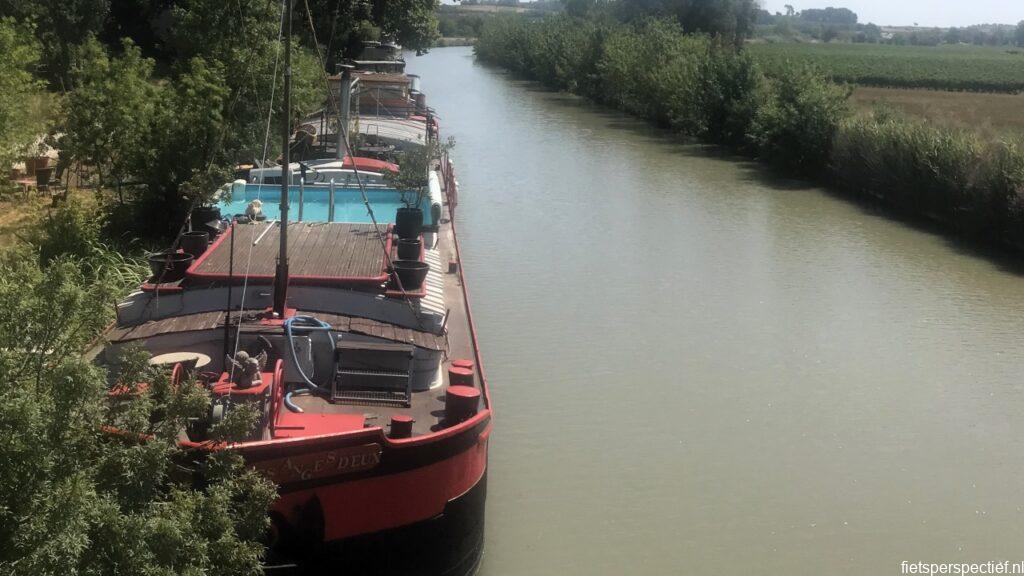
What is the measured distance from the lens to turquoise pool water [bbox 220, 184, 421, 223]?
1228 cm

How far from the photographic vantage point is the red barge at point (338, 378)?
6566 millimetres

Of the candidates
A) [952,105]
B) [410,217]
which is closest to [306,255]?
[410,217]

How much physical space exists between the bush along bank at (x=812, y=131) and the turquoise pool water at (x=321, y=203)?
13270 mm

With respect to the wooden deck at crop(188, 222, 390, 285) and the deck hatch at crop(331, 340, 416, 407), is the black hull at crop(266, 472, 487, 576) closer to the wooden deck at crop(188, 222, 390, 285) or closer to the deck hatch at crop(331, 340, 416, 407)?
the deck hatch at crop(331, 340, 416, 407)

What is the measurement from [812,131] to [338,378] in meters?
23.5

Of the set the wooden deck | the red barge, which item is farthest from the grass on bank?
the red barge

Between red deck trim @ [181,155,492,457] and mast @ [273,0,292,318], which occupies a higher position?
mast @ [273,0,292,318]

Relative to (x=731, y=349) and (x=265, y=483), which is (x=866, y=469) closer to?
(x=731, y=349)

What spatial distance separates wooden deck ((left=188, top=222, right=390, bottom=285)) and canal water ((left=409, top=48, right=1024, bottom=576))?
245 centimetres

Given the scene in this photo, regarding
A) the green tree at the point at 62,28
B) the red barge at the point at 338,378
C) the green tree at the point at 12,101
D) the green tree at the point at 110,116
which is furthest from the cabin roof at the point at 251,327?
the green tree at the point at 62,28

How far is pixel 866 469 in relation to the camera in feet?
34.1

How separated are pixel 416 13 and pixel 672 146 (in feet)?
37.8

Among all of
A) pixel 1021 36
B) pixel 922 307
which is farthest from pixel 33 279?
pixel 1021 36

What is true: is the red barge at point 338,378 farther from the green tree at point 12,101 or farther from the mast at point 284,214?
the green tree at point 12,101
